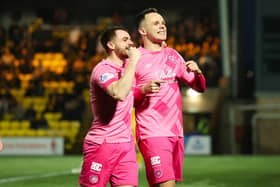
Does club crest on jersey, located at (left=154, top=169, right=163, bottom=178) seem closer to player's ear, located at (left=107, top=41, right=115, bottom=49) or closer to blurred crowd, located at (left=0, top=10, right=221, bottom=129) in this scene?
player's ear, located at (left=107, top=41, right=115, bottom=49)

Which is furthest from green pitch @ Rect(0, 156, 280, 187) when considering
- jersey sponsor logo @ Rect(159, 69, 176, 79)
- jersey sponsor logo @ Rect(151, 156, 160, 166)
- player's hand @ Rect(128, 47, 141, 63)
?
player's hand @ Rect(128, 47, 141, 63)

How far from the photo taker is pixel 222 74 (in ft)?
82.0

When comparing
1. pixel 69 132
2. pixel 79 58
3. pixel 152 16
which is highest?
pixel 152 16

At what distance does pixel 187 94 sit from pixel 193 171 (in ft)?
25.3

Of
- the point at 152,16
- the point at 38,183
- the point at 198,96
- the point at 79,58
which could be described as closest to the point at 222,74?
the point at 198,96

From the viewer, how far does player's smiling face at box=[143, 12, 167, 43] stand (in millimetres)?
8117

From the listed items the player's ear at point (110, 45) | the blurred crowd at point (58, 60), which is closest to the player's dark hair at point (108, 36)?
the player's ear at point (110, 45)

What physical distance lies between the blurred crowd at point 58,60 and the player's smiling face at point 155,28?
15333mm

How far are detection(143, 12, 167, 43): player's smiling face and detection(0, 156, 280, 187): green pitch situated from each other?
197 inches

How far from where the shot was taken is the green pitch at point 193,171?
13.5m

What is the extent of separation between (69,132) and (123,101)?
1599cm

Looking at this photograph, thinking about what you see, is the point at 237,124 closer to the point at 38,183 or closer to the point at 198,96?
A: the point at 198,96

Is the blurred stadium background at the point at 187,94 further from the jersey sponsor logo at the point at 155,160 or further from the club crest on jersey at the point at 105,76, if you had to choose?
the club crest on jersey at the point at 105,76

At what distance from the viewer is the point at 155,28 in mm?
8125
